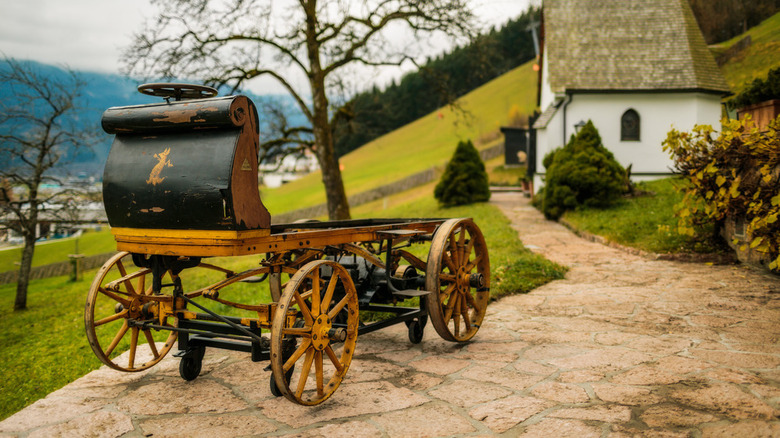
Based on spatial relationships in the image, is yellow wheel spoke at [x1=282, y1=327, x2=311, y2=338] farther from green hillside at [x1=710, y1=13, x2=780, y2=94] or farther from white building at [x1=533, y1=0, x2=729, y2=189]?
white building at [x1=533, y1=0, x2=729, y2=189]

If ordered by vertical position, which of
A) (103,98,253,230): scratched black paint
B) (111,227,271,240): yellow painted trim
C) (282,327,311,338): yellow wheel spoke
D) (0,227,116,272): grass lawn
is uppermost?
(103,98,253,230): scratched black paint

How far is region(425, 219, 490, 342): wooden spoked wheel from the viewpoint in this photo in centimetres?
455

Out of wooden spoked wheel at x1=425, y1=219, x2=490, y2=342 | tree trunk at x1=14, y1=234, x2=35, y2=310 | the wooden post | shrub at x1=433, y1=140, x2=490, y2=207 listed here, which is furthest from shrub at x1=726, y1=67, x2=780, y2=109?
the wooden post

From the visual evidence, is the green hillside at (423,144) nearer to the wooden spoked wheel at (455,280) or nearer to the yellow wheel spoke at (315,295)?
the wooden spoked wheel at (455,280)

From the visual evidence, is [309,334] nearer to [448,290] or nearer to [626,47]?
[448,290]

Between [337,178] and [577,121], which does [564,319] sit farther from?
[577,121]

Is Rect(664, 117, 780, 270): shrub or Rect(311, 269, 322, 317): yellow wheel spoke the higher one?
Rect(664, 117, 780, 270): shrub

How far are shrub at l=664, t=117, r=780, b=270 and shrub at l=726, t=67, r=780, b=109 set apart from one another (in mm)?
437

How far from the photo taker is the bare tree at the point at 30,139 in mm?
12055

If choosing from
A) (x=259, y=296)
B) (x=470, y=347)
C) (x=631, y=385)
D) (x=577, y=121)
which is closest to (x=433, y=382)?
(x=470, y=347)

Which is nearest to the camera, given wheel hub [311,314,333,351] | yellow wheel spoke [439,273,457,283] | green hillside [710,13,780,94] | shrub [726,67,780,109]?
wheel hub [311,314,333,351]

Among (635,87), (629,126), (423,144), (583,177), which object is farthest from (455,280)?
(423,144)

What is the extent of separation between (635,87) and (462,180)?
7.24 m

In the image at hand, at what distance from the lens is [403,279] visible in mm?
4891
